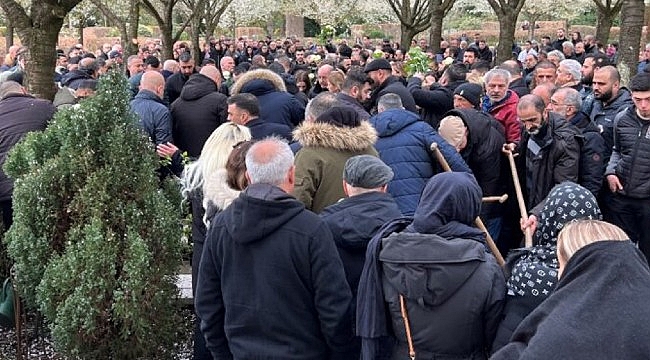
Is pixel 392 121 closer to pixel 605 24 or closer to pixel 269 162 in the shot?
pixel 269 162

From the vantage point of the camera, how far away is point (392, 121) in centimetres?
616

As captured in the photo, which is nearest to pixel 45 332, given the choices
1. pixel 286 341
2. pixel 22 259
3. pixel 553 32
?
pixel 22 259

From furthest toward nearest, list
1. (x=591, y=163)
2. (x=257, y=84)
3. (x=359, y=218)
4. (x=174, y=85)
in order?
(x=174, y=85) → (x=257, y=84) → (x=591, y=163) → (x=359, y=218)

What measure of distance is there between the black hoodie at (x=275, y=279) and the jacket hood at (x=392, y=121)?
2.43m

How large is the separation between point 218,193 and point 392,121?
2112 mm

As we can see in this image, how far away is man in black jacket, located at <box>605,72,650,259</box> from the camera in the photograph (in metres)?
6.58

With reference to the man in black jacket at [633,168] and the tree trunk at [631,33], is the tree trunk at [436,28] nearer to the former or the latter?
the tree trunk at [631,33]

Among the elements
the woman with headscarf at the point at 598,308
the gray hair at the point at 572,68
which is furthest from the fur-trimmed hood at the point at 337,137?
the gray hair at the point at 572,68

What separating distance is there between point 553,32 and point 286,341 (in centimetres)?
4485

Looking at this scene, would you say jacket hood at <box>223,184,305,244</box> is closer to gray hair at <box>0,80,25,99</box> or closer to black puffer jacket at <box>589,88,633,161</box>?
gray hair at <box>0,80,25,99</box>

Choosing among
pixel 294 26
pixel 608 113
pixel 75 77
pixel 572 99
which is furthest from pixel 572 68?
pixel 294 26

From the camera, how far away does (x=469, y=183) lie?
379 centimetres

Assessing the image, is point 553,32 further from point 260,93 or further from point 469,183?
point 469,183

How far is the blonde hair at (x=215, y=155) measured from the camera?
16.3 ft
